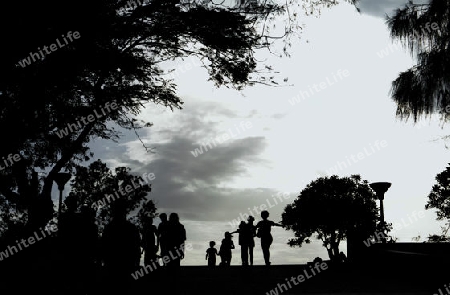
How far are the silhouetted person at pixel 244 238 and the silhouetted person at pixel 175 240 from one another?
14.8ft

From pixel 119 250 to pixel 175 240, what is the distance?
435cm

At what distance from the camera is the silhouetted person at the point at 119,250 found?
313 inches

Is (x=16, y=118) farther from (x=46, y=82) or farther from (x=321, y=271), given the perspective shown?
(x=321, y=271)

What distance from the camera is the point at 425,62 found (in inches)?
704

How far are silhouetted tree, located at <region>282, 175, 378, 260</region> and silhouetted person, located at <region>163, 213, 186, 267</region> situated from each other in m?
38.9

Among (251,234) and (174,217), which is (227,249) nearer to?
(251,234)

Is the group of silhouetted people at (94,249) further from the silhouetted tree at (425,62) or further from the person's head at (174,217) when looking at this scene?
Result: the silhouetted tree at (425,62)

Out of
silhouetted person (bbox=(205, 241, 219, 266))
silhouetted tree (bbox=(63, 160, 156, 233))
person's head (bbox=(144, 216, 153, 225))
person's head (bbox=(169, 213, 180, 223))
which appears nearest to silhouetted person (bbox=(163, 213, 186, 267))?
person's head (bbox=(169, 213, 180, 223))

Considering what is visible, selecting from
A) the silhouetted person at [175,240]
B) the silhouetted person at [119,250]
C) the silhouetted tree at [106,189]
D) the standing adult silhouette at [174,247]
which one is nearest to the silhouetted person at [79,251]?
the silhouetted person at [119,250]

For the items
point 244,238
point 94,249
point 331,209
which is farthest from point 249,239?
point 331,209

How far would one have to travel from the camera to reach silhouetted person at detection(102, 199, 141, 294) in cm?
795

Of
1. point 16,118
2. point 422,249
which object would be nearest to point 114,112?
point 16,118

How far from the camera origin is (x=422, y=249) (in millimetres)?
19891

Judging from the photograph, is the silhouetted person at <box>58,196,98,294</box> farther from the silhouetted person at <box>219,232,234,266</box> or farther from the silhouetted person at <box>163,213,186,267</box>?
the silhouetted person at <box>219,232,234,266</box>
